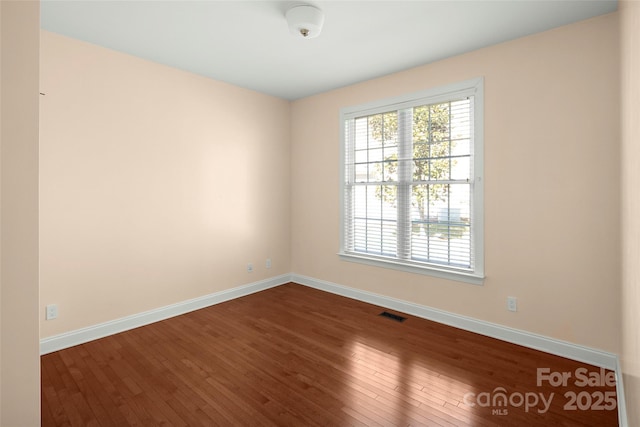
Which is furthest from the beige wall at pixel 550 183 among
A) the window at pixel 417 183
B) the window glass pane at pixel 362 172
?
the window glass pane at pixel 362 172

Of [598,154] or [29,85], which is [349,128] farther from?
[29,85]

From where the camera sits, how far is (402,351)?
112 inches

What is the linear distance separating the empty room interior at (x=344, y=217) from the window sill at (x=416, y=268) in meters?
0.03

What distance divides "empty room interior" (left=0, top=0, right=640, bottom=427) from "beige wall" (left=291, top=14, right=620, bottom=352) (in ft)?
0.05

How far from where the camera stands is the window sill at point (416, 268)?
327 centimetres

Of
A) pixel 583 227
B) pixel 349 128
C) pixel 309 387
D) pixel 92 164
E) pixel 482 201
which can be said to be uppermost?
pixel 349 128

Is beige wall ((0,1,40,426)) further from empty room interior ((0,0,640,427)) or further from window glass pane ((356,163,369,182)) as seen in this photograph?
window glass pane ((356,163,369,182))

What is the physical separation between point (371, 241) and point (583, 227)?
7.01 feet

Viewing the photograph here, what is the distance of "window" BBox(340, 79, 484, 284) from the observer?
130 inches

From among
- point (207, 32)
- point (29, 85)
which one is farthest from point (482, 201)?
point (29, 85)

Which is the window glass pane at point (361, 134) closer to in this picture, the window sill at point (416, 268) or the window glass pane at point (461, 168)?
the window glass pane at point (461, 168)

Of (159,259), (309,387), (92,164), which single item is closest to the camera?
(309,387)

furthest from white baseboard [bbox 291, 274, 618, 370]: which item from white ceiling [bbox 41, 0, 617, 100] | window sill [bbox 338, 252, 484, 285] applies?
white ceiling [bbox 41, 0, 617, 100]

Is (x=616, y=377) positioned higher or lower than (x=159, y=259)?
lower
